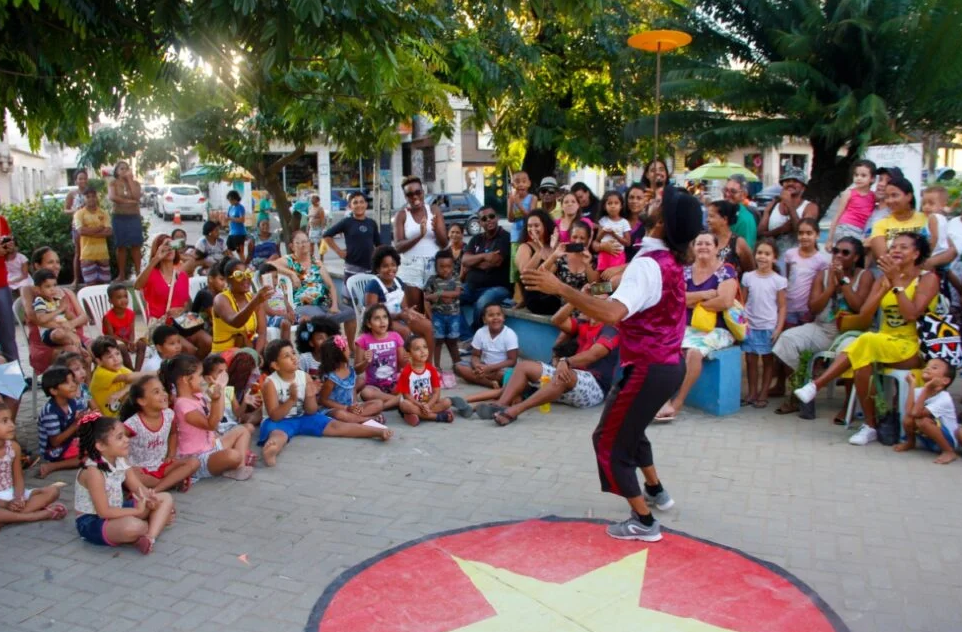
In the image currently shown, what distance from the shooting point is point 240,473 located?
5680 mm

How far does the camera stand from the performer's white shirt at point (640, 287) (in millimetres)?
4230

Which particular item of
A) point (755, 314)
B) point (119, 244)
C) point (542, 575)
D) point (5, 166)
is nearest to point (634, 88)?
point (755, 314)

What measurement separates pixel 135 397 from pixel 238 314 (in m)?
2.08

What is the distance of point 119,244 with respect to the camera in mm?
12422

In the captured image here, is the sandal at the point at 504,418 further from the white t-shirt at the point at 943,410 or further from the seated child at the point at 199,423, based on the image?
the white t-shirt at the point at 943,410

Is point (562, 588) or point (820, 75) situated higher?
point (820, 75)

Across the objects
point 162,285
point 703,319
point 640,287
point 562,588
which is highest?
point 640,287

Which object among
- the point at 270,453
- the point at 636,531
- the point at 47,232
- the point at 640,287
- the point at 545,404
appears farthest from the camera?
the point at 47,232

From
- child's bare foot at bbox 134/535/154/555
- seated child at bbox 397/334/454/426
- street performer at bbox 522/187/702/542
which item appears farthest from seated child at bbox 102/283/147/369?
street performer at bbox 522/187/702/542

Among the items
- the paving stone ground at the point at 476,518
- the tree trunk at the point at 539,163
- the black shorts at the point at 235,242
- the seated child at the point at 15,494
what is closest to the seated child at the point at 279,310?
the paving stone ground at the point at 476,518

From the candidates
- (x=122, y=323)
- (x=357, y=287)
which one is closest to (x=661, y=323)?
(x=122, y=323)

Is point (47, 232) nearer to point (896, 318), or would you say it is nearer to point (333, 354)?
point (333, 354)

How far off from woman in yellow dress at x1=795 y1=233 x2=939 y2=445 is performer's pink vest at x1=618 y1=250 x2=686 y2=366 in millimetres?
2409

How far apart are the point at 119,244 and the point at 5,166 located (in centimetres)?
1812
